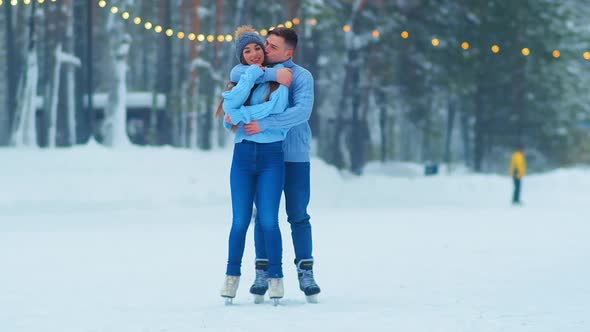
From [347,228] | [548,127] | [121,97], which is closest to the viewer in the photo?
[347,228]

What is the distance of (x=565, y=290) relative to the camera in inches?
389

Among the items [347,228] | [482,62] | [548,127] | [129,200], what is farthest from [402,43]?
[347,228]

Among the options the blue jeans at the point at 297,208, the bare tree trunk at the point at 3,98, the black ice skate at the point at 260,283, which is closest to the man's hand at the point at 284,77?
the blue jeans at the point at 297,208

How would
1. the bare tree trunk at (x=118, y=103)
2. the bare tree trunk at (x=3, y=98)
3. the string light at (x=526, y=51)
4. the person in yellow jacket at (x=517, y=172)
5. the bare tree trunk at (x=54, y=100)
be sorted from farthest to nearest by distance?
the string light at (x=526, y=51) < the bare tree trunk at (x=3, y=98) < the bare tree trunk at (x=54, y=100) < the bare tree trunk at (x=118, y=103) < the person in yellow jacket at (x=517, y=172)

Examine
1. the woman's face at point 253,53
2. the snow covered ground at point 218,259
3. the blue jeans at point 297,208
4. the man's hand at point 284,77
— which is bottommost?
the snow covered ground at point 218,259

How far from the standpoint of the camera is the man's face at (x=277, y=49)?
28.4ft

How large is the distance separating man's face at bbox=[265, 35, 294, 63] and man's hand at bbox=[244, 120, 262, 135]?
1.79ft

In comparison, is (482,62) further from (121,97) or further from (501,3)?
(121,97)

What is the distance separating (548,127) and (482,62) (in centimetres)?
941

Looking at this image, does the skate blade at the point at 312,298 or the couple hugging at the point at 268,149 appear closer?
the couple hugging at the point at 268,149

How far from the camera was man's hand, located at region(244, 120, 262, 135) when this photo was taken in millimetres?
8422

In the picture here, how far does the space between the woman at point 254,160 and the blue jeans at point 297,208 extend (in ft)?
0.56

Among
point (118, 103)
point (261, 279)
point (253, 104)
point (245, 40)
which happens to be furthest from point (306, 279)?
point (118, 103)

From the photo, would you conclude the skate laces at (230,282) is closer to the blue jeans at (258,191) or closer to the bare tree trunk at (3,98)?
the blue jeans at (258,191)
